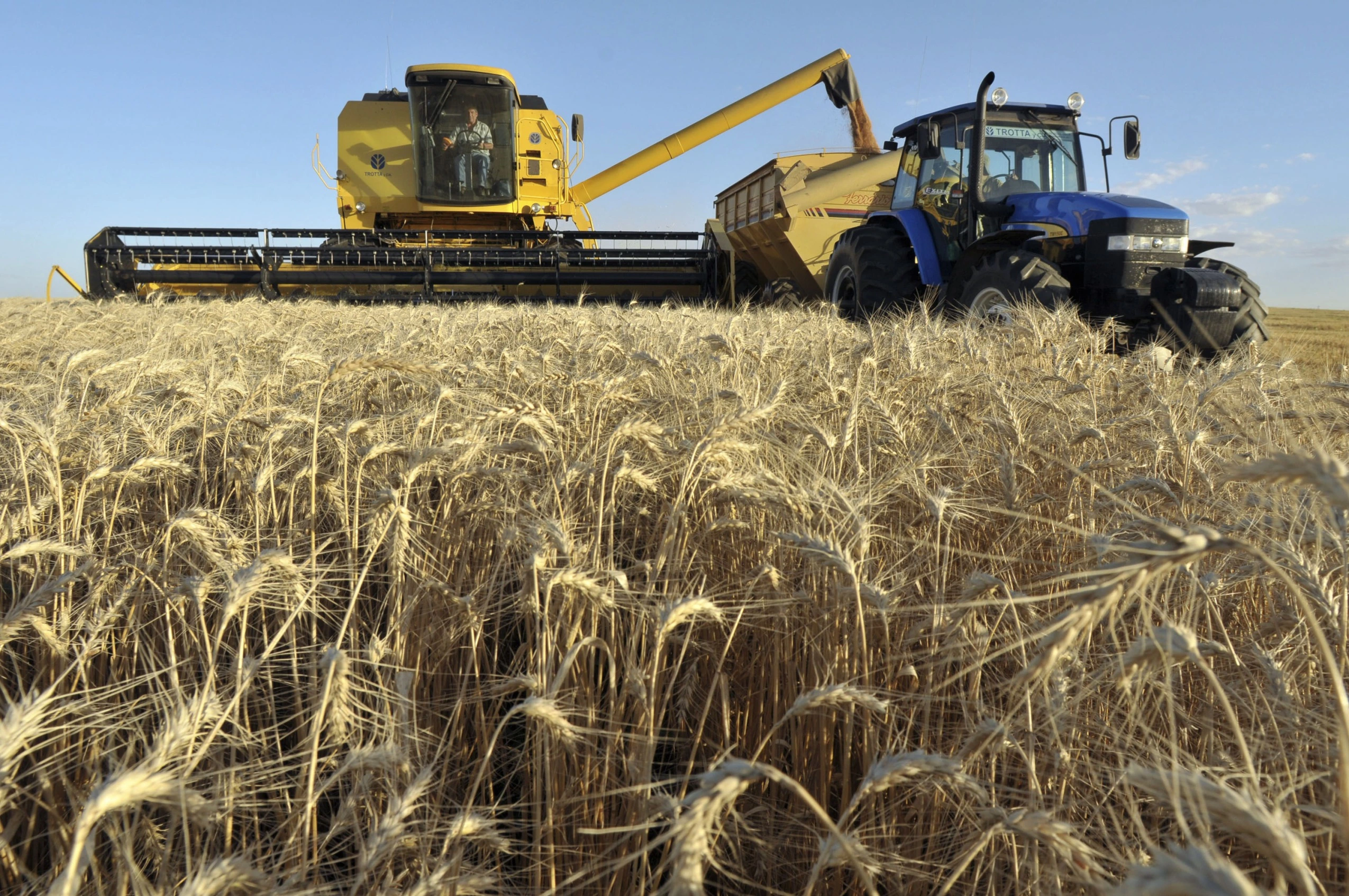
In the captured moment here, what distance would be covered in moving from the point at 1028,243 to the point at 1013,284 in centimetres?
64

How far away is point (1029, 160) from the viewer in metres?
6.34

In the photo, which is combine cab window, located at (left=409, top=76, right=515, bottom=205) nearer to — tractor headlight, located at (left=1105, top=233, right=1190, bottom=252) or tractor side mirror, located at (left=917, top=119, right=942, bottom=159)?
tractor side mirror, located at (left=917, top=119, right=942, bottom=159)

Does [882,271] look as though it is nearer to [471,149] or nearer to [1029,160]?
[1029,160]

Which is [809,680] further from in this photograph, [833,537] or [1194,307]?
[1194,307]

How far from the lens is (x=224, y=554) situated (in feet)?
5.07

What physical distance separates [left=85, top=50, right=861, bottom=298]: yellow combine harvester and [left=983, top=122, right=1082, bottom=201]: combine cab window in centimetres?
360

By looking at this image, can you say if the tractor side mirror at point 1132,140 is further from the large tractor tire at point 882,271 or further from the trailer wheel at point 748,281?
the trailer wheel at point 748,281

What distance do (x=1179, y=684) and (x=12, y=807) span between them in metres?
1.84

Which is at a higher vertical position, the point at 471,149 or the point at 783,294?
the point at 471,149

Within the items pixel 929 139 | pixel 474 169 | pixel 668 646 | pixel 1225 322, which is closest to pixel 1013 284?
pixel 1225 322

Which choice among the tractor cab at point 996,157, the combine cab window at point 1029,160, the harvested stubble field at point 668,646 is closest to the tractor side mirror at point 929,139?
the tractor cab at point 996,157

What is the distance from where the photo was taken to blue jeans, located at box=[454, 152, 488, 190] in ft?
35.4

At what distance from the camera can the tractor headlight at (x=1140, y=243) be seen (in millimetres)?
4898

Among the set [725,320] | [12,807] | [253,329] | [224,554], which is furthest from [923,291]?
[12,807]
